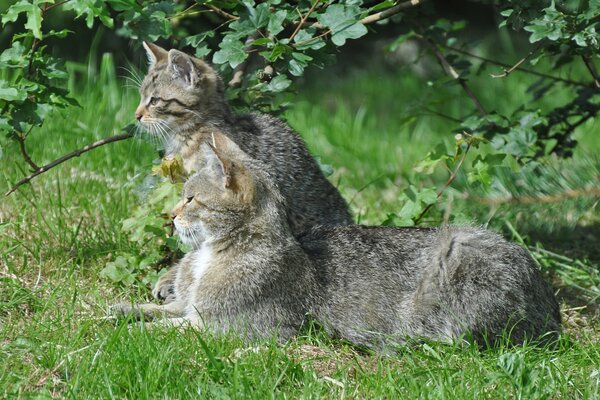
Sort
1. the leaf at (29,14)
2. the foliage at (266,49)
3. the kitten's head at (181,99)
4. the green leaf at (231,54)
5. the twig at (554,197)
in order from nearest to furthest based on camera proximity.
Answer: the twig at (554,197) < the leaf at (29,14) < the foliage at (266,49) < the green leaf at (231,54) < the kitten's head at (181,99)

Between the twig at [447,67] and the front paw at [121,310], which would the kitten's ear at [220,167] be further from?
the twig at [447,67]

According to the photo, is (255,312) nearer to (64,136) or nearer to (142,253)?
(142,253)

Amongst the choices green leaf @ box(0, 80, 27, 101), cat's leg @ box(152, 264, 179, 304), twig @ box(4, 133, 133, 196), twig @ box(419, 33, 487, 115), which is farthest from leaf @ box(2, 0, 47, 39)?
twig @ box(419, 33, 487, 115)

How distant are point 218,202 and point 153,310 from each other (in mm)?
610

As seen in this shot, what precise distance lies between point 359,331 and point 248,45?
57.7 inches

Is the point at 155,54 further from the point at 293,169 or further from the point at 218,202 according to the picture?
the point at 218,202

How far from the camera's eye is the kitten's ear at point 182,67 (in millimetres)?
5285

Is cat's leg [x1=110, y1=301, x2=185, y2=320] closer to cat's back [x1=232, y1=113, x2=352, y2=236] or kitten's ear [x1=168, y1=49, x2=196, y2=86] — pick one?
cat's back [x1=232, y1=113, x2=352, y2=236]

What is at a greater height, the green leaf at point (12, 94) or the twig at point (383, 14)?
the green leaf at point (12, 94)

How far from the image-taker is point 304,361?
387 cm

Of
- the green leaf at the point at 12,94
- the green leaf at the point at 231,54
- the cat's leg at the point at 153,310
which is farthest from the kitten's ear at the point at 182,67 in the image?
the cat's leg at the point at 153,310

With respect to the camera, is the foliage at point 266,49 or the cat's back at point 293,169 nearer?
the foliage at point 266,49

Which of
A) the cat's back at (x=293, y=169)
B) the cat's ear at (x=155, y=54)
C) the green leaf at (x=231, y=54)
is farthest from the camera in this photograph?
the cat's ear at (x=155, y=54)

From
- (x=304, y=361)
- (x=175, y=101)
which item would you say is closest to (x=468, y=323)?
(x=304, y=361)
